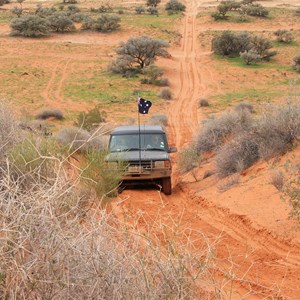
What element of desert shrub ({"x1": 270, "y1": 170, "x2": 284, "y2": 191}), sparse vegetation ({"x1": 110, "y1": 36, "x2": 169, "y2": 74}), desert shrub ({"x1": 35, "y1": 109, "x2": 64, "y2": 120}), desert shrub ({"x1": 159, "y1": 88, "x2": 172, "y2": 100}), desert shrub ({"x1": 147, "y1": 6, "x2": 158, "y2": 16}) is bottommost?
desert shrub ({"x1": 147, "y1": 6, "x2": 158, "y2": 16})

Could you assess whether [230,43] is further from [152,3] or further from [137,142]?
[137,142]

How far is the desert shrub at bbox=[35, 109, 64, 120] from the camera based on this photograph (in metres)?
26.0

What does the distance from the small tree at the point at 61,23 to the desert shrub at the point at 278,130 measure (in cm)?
4065

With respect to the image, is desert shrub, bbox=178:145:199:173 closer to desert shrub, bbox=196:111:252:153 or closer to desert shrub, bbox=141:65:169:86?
desert shrub, bbox=196:111:252:153

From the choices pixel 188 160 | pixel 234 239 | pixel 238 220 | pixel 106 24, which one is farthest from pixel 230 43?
pixel 234 239

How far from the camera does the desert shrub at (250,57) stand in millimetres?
40594

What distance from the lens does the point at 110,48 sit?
46.4 meters

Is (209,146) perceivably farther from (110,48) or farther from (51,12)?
(51,12)

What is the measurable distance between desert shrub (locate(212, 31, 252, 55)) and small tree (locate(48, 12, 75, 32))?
15.6m

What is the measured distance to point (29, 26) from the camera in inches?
1971

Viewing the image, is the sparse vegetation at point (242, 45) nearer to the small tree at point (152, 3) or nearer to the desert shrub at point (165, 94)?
the desert shrub at point (165, 94)

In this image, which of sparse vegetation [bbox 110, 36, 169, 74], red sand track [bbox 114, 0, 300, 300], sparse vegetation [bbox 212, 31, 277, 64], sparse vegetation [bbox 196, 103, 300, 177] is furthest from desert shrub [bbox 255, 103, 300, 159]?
sparse vegetation [bbox 212, 31, 277, 64]

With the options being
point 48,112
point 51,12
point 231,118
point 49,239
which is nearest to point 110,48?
point 51,12

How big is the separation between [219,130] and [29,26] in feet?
119
